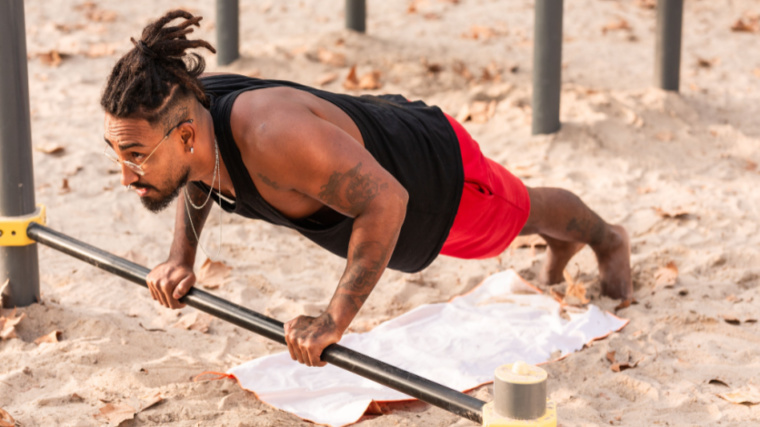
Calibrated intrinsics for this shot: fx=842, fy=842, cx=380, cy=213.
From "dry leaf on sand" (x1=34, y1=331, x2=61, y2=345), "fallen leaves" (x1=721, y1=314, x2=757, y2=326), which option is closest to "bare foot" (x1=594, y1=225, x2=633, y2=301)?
"fallen leaves" (x1=721, y1=314, x2=757, y2=326)

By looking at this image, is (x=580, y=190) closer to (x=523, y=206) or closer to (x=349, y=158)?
(x=523, y=206)

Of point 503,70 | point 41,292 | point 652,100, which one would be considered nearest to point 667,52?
point 652,100

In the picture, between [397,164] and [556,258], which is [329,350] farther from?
[556,258]

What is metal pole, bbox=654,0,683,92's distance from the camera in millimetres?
5598

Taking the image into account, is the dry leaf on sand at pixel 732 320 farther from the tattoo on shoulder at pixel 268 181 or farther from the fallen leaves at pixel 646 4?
the fallen leaves at pixel 646 4

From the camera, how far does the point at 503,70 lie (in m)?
6.24

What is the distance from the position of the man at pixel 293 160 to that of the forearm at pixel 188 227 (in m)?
0.01

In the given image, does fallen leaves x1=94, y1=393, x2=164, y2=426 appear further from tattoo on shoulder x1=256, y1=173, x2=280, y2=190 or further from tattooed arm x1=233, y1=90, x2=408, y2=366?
tattoo on shoulder x1=256, y1=173, x2=280, y2=190

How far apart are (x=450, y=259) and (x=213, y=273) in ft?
3.86

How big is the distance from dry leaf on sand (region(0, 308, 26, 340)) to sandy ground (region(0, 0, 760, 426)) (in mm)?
22

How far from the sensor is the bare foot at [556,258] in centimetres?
373

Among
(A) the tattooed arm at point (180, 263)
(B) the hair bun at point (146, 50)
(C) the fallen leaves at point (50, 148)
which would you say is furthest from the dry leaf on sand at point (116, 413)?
(C) the fallen leaves at point (50, 148)

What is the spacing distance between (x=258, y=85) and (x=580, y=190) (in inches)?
101

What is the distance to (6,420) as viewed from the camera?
2.51 meters
